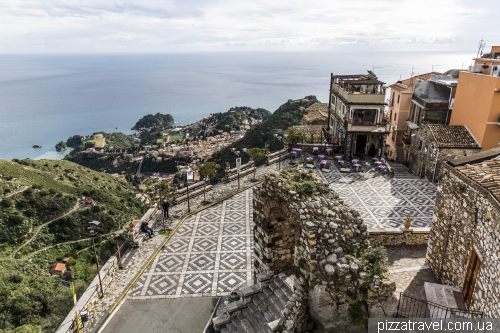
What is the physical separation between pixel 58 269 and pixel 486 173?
26.7 metres

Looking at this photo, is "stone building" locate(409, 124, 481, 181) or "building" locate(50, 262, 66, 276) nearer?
"stone building" locate(409, 124, 481, 181)

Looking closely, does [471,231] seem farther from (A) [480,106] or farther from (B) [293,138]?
(B) [293,138]

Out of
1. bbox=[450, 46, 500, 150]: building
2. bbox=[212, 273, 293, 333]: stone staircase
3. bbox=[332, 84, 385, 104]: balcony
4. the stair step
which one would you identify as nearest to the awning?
bbox=[332, 84, 385, 104]: balcony

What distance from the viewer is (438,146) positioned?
23422mm

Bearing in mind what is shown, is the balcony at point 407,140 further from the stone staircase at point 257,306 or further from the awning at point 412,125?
the stone staircase at point 257,306

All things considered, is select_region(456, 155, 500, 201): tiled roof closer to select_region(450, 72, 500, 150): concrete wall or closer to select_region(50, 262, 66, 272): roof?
select_region(450, 72, 500, 150): concrete wall

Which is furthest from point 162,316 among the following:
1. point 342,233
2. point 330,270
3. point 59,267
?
point 59,267

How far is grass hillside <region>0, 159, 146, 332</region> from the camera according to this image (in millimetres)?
18186

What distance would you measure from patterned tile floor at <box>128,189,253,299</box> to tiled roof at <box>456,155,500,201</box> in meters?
9.06

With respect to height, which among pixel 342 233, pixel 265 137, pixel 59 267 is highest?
pixel 342 233

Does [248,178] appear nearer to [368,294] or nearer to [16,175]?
[368,294]

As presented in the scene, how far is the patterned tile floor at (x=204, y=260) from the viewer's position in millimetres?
13773

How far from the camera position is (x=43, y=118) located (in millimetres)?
172375

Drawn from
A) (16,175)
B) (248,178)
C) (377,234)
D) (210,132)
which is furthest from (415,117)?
(210,132)
